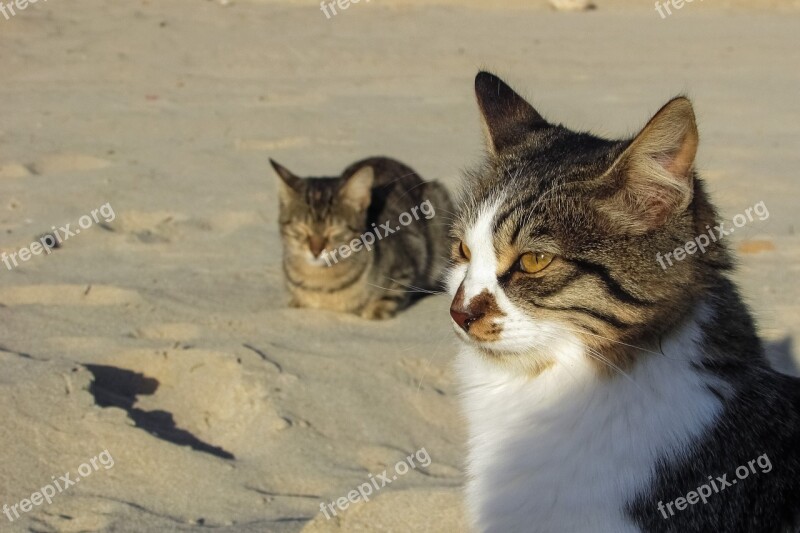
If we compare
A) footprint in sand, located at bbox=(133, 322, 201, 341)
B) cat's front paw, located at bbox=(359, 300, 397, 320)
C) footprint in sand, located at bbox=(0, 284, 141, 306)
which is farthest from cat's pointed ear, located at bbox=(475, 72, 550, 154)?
footprint in sand, located at bbox=(0, 284, 141, 306)

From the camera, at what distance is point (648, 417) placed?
8.87ft

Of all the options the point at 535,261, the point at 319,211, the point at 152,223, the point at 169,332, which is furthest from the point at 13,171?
the point at 535,261

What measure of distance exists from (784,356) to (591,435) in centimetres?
259

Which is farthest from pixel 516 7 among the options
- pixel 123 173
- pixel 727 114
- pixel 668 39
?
pixel 123 173

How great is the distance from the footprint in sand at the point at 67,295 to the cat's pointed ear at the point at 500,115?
9.71ft

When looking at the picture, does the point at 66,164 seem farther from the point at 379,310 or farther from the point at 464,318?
the point at 464,318

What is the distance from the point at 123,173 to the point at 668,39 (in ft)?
34.0

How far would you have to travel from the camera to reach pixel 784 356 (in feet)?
16.1

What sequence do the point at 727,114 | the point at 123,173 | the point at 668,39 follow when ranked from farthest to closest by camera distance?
the point at 668,39 < the point at 727,114 < the point at 123,173

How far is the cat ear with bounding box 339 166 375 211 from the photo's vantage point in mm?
6250

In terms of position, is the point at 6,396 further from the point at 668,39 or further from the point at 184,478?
the point at 668,39

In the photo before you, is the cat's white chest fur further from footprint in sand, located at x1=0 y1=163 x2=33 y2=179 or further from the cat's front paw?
footprint in sand, located at x1=0 y1=163 x2=33 y2=179

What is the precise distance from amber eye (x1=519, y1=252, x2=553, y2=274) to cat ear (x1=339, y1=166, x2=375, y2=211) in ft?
11.7

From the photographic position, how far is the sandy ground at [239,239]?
13.3ft
